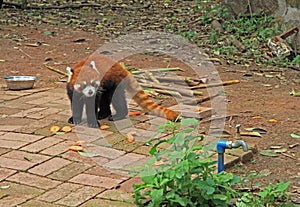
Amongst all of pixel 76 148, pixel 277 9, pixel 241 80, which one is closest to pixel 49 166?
pixel 76 148

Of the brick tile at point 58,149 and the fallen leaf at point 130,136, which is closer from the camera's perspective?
the brick tile at point 58,149

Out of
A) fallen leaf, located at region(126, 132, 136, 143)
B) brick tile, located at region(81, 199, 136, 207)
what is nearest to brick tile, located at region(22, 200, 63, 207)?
brick tile, located at region(81, 199, 136, 207)

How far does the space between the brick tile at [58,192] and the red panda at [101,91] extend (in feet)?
4.92

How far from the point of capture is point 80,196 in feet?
14.2

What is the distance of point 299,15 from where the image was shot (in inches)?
395

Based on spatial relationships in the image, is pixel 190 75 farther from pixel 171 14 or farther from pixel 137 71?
pixel 171 14

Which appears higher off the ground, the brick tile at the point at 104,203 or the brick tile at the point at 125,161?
the brick tile at the point at 125,161

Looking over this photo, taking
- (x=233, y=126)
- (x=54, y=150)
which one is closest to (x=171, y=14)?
(x=233, y=126)

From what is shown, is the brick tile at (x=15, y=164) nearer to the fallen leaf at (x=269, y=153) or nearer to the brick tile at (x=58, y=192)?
the brick tile at (x=58, y=192)

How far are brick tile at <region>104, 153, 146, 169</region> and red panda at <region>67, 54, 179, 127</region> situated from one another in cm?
89

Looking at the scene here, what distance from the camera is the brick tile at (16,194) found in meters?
4.22

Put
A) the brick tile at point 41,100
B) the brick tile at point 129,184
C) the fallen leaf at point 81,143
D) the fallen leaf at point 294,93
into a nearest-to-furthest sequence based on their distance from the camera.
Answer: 1. the brick tile at point 129,184
2. the fallen leaf at point 81,143
3. the brick tile at point 41,100
4. the fallen leaf at point 294,93

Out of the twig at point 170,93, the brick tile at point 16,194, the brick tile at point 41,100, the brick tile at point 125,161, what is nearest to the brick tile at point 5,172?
the brick tile at point 16,194

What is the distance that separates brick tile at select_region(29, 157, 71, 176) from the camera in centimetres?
479
